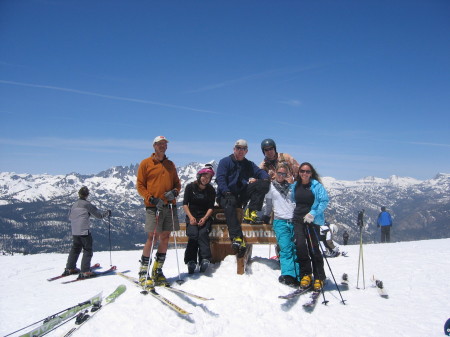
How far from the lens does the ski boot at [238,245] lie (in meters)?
8.91

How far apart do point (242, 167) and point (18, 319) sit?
6.58 m

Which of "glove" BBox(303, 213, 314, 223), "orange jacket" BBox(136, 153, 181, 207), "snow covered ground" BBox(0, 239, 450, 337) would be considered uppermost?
"orange jacket" BBox(136, 153, 181, 207)

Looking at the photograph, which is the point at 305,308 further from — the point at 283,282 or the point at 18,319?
the point at 18,319

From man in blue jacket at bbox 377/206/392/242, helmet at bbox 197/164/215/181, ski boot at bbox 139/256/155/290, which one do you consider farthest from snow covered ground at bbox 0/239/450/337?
man in blue jacket at bbox 377/206/392/242

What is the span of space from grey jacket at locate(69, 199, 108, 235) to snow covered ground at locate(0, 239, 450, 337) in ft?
5.81

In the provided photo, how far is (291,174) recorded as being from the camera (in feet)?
33.0

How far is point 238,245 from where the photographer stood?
8.91m

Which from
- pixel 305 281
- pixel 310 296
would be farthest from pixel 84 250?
pixel 310 296

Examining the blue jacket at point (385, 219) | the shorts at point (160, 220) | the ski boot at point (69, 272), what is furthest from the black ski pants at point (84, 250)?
the blue jacket at point (385, 219)

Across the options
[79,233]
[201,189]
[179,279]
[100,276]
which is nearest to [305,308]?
[179,279]

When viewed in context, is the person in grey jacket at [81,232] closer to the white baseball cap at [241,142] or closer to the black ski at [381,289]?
the white baseball cap at [241,142]

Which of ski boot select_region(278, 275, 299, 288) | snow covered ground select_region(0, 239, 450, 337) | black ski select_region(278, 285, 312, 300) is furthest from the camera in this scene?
ski boot select_region(278, 275, 299, 288)

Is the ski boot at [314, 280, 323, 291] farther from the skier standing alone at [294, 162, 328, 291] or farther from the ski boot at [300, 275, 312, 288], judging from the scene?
the ski boot at [300, 275, 312, 288]

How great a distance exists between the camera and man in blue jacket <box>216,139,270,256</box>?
9242 millimetres
